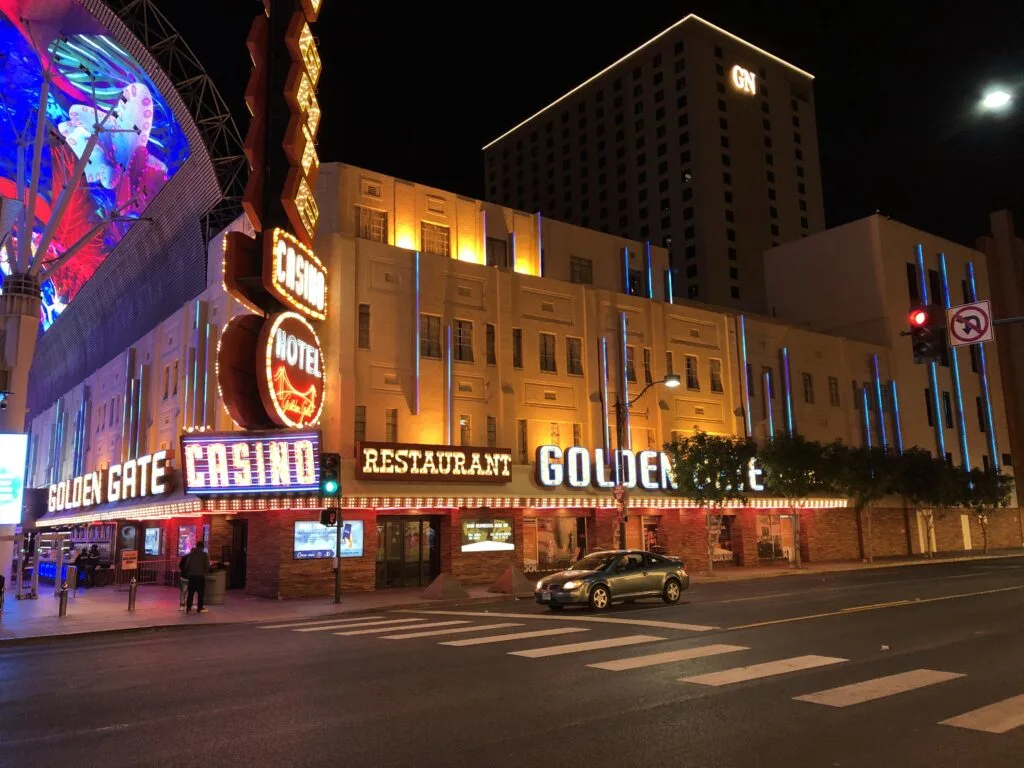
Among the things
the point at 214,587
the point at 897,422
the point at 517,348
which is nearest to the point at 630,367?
the point at 517,348

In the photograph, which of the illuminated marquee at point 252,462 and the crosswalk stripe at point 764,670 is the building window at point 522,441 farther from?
the crosswalk stripe at point 764,670

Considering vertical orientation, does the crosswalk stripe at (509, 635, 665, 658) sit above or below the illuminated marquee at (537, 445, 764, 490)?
below

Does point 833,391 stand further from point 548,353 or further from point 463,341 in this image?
point 463,341

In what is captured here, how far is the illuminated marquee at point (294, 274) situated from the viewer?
25000 millimetres

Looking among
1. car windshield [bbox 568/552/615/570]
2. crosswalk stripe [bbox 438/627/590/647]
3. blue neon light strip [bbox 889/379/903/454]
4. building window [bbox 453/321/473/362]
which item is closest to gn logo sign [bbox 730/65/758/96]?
blue neon light strip [bbox 889/379/903/454]

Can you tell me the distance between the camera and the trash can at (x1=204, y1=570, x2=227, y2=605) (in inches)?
961

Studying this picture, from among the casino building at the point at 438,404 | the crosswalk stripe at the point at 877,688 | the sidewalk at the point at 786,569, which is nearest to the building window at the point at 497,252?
the casino building at the point at 438,404

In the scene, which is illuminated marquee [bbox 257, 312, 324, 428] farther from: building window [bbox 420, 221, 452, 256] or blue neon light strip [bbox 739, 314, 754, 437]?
blue neon light strip [bbox 739, 314, 754, 437]

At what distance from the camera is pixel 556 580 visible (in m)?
20.5

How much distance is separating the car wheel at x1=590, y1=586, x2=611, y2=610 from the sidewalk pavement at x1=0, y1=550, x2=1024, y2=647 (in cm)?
508

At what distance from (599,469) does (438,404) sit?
7930mm

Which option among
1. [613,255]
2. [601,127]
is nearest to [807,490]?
[613,255]

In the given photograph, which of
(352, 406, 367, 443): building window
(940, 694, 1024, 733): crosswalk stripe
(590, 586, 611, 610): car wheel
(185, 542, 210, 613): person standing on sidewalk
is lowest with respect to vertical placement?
(940, 694, 1024, 733): crosswalk stripe

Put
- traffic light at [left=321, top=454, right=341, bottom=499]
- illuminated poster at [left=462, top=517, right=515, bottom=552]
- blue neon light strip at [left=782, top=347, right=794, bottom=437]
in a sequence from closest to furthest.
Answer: traffic light at [left=321, top=454, right=341, bottom=499] < illuminated poster at [left=462, top=517, right=515, bottom=552] < blue neon light strip at [left=782, top=347, right=794, bottom=437]
